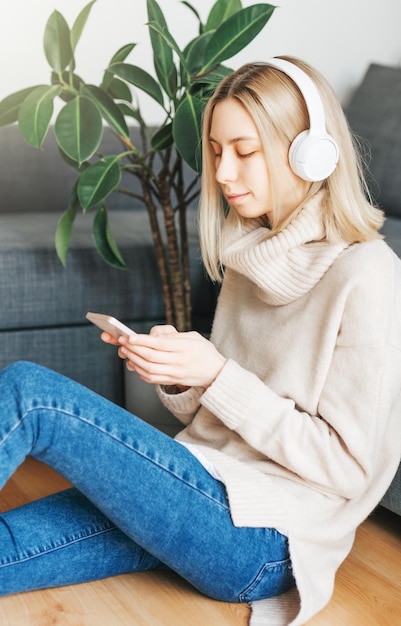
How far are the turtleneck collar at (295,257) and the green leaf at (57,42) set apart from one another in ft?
2.27

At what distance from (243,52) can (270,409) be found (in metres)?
1.87

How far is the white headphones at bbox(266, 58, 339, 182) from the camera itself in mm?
1168

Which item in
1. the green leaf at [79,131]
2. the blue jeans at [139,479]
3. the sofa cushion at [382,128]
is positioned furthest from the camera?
the sofa cushion at [382,128]

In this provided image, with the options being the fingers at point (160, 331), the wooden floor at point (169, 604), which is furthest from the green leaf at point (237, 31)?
the wooden floor at point (169, 604)

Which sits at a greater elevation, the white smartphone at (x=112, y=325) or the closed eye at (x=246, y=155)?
the closed eye at (x=246, y=155)

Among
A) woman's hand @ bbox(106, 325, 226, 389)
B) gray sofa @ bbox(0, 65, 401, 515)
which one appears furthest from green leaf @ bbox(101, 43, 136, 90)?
woman's hand @ bbox(106, 325, 226, 389)

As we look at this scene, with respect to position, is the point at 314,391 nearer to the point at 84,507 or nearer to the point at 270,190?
the point at 270,190

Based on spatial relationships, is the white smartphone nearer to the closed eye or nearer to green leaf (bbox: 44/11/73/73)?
the closed eye

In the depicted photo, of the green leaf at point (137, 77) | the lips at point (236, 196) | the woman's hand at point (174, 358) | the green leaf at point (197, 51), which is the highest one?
the green leaf at point (197, 51)

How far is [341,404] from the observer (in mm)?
1184

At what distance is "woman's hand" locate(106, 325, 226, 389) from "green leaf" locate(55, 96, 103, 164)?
507 millimetres

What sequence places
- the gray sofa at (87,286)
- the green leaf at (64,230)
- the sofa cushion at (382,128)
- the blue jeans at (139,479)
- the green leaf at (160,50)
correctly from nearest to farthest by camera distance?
1. the blue jeans at (139,479)
2. the green leaf at (160,50)
3. the green leaf at (64,230)
4. the gray sofa at (87,286)
5. the sofa cushion at (382,128)

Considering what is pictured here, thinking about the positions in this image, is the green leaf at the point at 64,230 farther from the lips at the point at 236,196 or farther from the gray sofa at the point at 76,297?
the lips at the point at 236,196

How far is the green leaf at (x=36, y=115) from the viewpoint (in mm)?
1584
